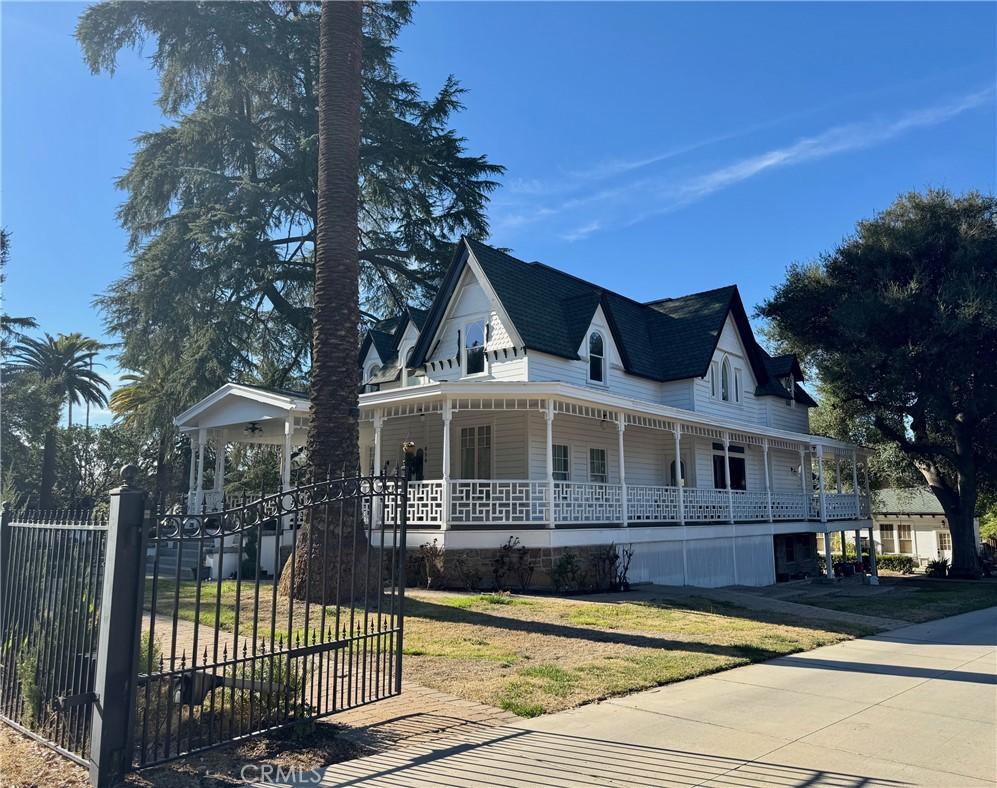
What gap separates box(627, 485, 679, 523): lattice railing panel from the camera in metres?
20.0

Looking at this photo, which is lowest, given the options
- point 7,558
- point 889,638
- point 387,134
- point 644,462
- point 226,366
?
point 889,638

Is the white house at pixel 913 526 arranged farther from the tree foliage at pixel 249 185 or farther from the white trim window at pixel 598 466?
the tree foliage at pixel 249 185

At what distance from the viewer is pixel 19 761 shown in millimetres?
5754

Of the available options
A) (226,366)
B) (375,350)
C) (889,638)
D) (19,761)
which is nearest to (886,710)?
(889,638)

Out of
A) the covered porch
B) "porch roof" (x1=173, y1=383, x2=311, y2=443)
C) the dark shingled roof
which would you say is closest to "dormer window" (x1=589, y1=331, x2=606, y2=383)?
the dark shingled roof

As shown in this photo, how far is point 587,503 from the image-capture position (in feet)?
61.0

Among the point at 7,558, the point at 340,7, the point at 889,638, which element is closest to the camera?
the point at 7,558

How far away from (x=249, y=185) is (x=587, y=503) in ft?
68.4

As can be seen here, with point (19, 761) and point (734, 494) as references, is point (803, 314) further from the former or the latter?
point (19, 761)

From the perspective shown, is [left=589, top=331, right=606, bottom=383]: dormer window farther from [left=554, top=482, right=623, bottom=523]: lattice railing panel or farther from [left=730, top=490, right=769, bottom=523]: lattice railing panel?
[left=730, top=490, right=769, bottom=523]: lattice railing panel

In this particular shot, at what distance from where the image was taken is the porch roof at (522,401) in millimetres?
17234

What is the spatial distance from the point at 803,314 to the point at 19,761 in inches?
1243

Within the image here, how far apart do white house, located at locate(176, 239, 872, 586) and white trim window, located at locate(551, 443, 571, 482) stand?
0.18 feet

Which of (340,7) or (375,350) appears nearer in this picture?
(340,7)
